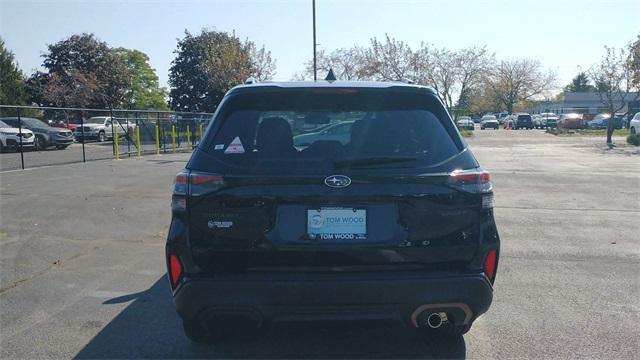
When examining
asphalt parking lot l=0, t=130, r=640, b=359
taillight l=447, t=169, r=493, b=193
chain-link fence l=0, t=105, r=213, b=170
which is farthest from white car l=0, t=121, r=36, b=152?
taillight l=447, t=169, r=493, b=193

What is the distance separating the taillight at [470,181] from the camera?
3.30m

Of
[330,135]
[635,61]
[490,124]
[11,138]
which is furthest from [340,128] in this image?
[490,124]

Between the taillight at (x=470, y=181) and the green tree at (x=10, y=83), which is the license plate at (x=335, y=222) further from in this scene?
the green tree at (x=10, y=83)

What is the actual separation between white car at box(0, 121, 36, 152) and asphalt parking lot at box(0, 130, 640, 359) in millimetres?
13868

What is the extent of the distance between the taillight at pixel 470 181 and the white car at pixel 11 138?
2333 cm

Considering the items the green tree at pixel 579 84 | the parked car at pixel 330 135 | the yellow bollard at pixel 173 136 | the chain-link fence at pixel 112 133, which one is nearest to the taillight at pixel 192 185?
the parked car at pixel 330 135

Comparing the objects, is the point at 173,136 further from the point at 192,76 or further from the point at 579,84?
the point at 579,84

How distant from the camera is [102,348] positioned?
3.99 meters

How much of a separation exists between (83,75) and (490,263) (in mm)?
53593

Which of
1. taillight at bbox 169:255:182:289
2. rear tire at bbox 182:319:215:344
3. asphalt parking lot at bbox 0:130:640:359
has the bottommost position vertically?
asphalt parking lot at bbox 0:130:640:359

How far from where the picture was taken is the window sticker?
133 inches

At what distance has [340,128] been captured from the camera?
3736mm

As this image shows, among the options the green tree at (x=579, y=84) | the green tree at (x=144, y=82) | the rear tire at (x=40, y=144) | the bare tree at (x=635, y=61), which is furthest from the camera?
the green tree at (x=579, y=84)

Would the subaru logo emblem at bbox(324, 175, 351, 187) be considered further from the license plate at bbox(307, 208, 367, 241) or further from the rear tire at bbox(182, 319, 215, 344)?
the rear tire at bbox(182, 319, 215, 344)
